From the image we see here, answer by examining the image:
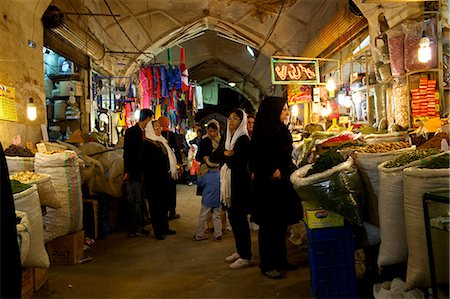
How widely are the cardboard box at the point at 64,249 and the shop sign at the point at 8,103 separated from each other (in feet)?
6.68

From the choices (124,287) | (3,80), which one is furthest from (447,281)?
(3,80)

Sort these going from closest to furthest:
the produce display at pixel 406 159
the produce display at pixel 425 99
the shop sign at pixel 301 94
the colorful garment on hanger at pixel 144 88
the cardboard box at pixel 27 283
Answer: the produce display at pixel 406 159 < the cardboard box at pixel 27 283 < the produce display at pixel 425 99 < the shop sign at pixel 301 94 < the colorful garment on hanger at pixel 144 88

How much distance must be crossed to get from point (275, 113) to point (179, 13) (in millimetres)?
9797

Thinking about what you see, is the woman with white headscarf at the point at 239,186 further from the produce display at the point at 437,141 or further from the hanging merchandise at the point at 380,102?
the hanging merchandise at the point at 380,102

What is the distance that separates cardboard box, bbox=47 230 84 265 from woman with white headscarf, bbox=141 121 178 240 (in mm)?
1572

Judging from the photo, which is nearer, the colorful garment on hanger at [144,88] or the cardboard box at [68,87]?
the cardboard box at [68,87]

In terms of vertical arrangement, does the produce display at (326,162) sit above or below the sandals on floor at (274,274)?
above

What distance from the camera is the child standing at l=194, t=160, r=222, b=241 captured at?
627 cm

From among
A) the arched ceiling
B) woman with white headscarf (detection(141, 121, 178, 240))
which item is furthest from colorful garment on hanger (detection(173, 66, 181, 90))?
woman with white headscarf (detection(141, 121, 178, 240))

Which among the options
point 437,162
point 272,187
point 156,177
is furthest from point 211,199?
point 437,162

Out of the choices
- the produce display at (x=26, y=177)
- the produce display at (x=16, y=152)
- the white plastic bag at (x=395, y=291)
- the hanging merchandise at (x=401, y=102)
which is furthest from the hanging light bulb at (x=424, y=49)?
the produce display at (x=16, y=152)

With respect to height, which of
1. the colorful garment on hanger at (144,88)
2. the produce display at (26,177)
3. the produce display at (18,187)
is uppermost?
the colorful garment on hanger at (144,88)

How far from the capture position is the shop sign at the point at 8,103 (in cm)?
566

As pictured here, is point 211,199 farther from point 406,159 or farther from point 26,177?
point 406,159
